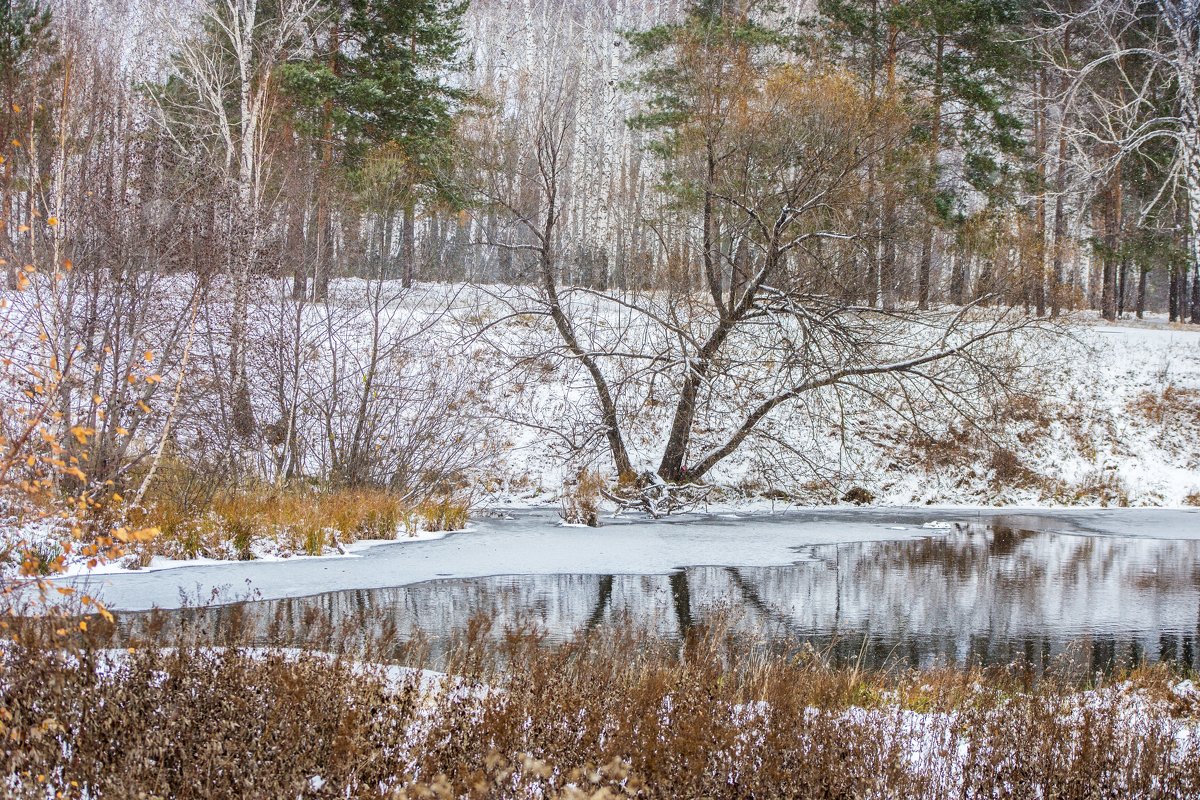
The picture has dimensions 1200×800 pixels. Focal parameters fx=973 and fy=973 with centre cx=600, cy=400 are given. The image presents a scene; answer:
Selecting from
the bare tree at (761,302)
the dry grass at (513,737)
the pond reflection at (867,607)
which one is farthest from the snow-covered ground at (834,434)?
the dry grass at (513,737)

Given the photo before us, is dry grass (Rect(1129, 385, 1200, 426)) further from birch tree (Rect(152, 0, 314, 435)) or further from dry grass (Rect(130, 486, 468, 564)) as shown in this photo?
birch tree (Rect(152, 0, 314, 435))

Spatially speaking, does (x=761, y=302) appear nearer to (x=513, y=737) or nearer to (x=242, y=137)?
(x=242, y=137)

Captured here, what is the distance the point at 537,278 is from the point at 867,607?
38.9 feet

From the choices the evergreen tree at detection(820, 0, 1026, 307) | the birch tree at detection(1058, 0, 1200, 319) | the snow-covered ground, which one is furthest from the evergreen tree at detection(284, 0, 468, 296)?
the birch tree at detection(1058, 0, 1200, 319)

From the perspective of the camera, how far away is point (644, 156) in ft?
123

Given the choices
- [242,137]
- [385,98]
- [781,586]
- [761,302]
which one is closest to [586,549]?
[781,586]

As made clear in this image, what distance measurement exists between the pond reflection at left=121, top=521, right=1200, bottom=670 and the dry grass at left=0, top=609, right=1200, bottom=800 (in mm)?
1457

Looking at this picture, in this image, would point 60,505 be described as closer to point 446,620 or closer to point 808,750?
point 446,620

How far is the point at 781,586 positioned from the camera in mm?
11500

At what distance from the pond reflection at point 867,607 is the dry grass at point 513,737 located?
57.4 inches

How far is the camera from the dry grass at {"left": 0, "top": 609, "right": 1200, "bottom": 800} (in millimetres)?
3918

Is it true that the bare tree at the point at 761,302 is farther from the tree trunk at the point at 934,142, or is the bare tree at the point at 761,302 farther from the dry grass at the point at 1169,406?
the dry grass at the point at 1169,406

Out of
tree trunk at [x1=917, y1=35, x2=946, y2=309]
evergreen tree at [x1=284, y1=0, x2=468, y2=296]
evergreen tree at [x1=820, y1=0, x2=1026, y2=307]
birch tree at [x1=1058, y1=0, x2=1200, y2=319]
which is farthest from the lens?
evergreen tree at [x1=820, y1=0, x2=1026, y2=307]

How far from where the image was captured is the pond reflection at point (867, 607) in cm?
870
